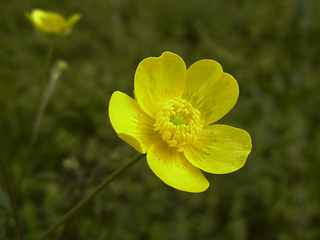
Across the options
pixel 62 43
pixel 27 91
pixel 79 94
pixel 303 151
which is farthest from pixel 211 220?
pixel 62 43

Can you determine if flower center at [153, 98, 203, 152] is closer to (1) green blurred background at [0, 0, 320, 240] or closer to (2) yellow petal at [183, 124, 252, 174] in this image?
(2) yellow petal at [183, 124, 252, 174]

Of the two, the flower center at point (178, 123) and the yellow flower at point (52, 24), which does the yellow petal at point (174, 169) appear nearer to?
the flower center at point (178, 123)

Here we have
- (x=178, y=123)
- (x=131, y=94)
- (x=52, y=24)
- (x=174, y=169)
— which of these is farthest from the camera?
(x=131, y=94)

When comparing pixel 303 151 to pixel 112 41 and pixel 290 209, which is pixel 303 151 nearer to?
pixel 290 209

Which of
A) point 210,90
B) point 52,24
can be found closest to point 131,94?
point 52,24

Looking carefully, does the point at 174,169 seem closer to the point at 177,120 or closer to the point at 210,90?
the point at 177,120

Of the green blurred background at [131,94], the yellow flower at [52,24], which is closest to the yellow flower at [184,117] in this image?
the green blurred background at [131,94]

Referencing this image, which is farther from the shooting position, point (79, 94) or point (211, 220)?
point (79, 94)
